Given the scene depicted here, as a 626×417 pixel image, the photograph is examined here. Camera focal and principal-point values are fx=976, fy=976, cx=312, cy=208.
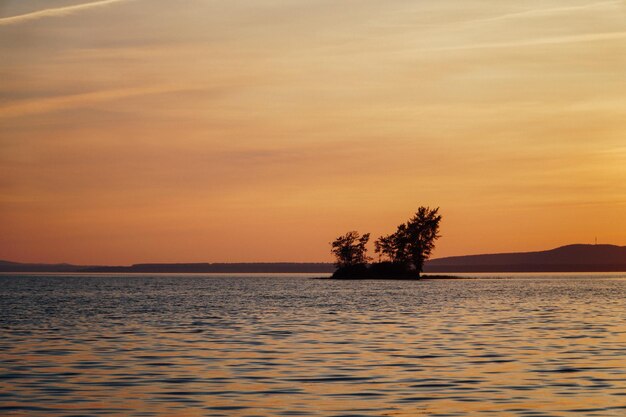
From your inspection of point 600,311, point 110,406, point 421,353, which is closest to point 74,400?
point 110,406

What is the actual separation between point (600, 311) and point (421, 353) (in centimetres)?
4666

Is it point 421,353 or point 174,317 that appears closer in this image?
point 421,353

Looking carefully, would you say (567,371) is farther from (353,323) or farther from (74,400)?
(353,323)

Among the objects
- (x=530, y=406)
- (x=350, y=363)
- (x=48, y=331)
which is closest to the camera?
(x=530, y=406)

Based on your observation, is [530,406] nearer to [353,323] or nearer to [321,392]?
[321,392]

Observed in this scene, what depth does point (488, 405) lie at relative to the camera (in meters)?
29.7

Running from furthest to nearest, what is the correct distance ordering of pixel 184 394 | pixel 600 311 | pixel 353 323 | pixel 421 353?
1. pixel 600 311
2. pixel 353 323
3. pixel 421 353
4. pixel 184 394

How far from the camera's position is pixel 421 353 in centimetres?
4534

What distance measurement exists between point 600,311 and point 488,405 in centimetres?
6098

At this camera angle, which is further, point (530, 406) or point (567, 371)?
point (567, 371)

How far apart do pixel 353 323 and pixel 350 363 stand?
2848cm

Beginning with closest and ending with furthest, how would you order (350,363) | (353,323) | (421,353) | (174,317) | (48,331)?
(350,363), (421,353), (48,331), (353,323), (174,317)

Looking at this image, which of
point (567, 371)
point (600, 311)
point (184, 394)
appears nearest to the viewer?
point (184, 394)

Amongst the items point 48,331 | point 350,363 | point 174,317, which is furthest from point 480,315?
point 350,363
